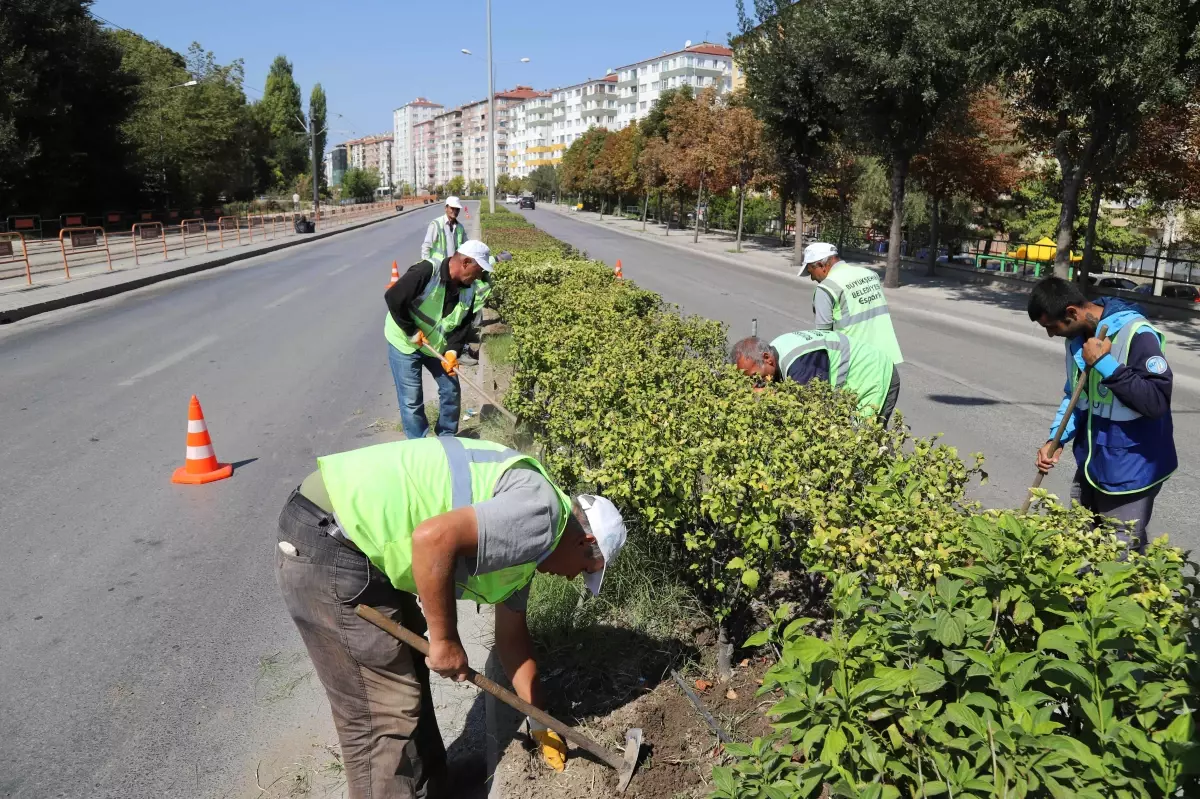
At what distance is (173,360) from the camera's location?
11039 mm

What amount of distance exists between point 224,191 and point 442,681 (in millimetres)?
57617

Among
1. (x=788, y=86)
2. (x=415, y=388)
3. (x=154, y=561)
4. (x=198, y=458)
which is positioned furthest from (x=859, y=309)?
(x=788, y=86)

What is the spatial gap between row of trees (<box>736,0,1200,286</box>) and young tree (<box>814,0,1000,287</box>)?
33mm

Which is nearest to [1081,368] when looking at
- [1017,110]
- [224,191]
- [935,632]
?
[935,632]

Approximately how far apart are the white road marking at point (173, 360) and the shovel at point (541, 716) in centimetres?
846

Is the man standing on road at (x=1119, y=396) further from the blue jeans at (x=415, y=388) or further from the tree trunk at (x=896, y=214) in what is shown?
the tree trunk at (x=896, y=214)

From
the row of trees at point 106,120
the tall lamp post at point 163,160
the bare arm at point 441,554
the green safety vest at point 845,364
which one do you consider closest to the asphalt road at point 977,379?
the green safety vest at point 845,364

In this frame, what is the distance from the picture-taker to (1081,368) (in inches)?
149

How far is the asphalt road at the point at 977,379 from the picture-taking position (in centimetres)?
664

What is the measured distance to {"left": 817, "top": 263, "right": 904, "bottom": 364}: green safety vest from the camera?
4.93 metres

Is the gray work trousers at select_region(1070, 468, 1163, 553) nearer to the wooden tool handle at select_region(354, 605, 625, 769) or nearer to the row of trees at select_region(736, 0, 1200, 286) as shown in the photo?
the wooden tool handle at select_region(354, 605, 625, 769)

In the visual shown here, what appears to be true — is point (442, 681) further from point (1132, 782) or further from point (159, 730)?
point (1132, 782)

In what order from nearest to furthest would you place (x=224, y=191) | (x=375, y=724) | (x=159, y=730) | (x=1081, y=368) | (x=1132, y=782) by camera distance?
(x=1132, y=782)
(x=375, y=724)
(x=159, y=730)
(x=1081, y=368)
(x=224, y=191)

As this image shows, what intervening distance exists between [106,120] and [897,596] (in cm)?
4632
